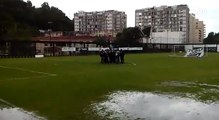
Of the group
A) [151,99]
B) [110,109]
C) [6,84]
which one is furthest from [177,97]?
[6,84]

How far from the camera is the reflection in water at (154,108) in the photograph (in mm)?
11234

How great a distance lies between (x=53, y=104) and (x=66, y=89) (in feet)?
14.1

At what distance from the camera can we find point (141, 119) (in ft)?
35.4

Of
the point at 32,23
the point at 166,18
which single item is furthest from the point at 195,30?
the point at 32,23

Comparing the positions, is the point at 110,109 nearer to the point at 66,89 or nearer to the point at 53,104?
the point at 53,104

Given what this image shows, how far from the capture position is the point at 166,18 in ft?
598

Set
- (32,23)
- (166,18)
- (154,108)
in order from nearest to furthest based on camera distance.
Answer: (154,108), (32,23), (166,18)

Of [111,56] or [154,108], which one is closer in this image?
[154,108]

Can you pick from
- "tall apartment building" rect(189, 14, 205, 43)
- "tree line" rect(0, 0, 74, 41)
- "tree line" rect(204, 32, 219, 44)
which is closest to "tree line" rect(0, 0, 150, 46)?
"tree line" rect(0, 0, 74, 41)

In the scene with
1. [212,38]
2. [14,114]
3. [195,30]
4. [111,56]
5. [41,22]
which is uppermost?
[41,22]

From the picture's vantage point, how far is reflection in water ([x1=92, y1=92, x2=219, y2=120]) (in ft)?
36.9

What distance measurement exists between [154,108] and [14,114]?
4.35 meters

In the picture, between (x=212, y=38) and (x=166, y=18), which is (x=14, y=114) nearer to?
(x=212, y=38)

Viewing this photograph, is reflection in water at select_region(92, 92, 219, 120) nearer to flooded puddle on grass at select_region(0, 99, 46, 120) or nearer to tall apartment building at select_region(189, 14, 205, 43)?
flooded puddle on grass at select_region(0, 99, 46, 120)
